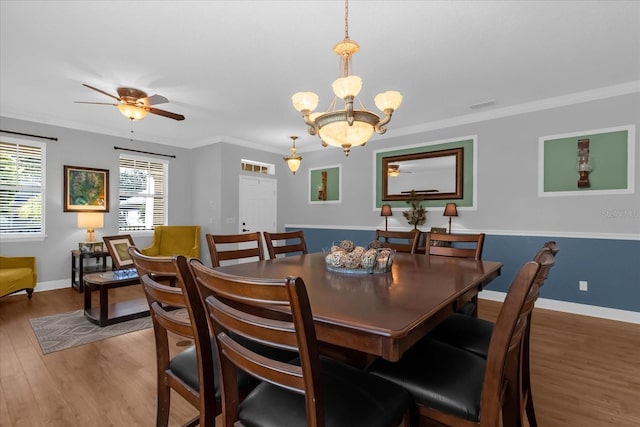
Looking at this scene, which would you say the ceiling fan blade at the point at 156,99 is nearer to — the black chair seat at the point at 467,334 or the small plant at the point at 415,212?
the black chair seat at the point at 467,334

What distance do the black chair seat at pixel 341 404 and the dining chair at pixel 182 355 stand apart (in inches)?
8.0

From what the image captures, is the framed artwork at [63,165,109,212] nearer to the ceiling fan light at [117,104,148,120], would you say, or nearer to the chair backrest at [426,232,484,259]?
the ceiling fan light at [117,104,148,120]

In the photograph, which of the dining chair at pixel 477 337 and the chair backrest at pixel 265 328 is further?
the dining chair at pixel 477 337

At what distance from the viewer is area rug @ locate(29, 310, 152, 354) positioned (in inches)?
109

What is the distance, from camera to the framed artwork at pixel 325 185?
6008 mm

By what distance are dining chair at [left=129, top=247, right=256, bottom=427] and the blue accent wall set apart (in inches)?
159

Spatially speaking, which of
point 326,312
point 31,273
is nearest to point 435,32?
point 326,312

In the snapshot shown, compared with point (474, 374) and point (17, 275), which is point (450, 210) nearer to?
point (474, 374)

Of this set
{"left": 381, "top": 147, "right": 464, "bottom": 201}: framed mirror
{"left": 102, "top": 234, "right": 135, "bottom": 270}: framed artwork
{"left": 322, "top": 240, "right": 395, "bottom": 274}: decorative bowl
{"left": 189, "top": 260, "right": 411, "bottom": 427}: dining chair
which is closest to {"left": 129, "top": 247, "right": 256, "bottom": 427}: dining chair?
{"left": 189, "top": 260, "right": 411, "bottom": 427}: dining chair

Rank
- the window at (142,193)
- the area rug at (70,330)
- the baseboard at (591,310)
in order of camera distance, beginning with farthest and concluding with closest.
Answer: the window at (142,193), the baseboard at (591,310), the area rug at (70,330)

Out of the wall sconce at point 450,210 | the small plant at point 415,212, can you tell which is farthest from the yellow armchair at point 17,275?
the wall sconce at point 450,210

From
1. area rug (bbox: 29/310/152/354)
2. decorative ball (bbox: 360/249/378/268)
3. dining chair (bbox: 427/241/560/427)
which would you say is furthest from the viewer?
area rug (bbox: 29/310/152/354)

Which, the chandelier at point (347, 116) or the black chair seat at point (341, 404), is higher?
the chandelier at point (347, 116)

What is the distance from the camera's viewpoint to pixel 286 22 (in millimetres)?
2340
